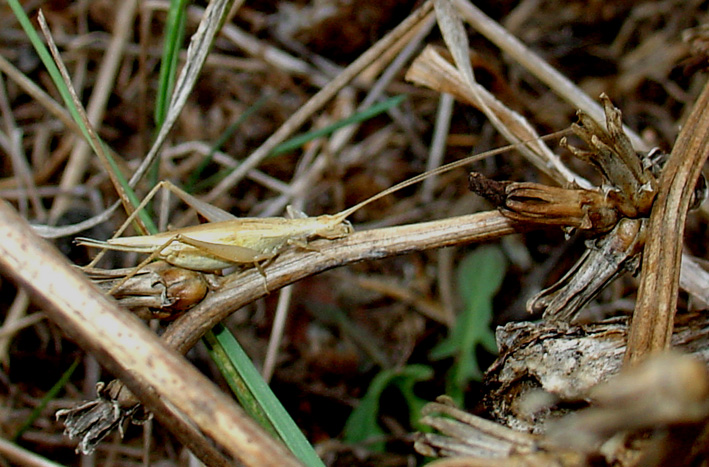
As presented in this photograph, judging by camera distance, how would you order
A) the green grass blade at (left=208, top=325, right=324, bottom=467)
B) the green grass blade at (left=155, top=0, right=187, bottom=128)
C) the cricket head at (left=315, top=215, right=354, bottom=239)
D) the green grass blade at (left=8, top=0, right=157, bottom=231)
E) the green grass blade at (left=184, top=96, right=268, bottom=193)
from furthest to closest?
the green grass blade at (left=184, top=96, right=268, bottom=193)
the green grass blade at (left=155, top=0, right=187, bottom=128)
the cricket head at (left=315, top=215, right=354, bottom=239)
the green grass blade at (left=8, top=0, right=157, bottom=231)
the green grass blade at (left=208, top=325, right=324, bottom=467)

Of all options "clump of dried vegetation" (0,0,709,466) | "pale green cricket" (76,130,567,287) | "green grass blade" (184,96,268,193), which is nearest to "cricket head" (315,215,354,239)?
"pale green cricket" (76,130,567,287)

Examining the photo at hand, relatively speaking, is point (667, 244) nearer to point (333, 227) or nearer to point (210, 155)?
point (333, 227)

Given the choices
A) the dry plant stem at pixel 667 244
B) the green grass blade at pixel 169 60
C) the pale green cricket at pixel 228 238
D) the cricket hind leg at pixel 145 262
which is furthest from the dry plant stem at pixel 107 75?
the dry plant stem at pixel 667 244

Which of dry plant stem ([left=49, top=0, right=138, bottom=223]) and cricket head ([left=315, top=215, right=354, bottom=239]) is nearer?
cricket head ([left=315, top=215, right=354, bottom=239])

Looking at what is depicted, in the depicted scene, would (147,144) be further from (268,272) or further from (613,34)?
(613,34)

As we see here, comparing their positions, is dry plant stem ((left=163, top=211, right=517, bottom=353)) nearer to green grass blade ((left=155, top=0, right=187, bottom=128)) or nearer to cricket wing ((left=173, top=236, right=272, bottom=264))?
cricket wing ((left=173, top=236, right=272, bottom=264))

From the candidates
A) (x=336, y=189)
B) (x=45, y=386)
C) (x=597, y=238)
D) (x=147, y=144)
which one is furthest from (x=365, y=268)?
(x=597, y=238)

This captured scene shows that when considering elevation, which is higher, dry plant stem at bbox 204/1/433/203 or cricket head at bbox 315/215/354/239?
dry plant stem at bbox 204/1/433/203

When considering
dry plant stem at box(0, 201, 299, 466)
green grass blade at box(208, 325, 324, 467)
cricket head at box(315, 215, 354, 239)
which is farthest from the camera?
cricket head at box(315, 215, 354, 239)
